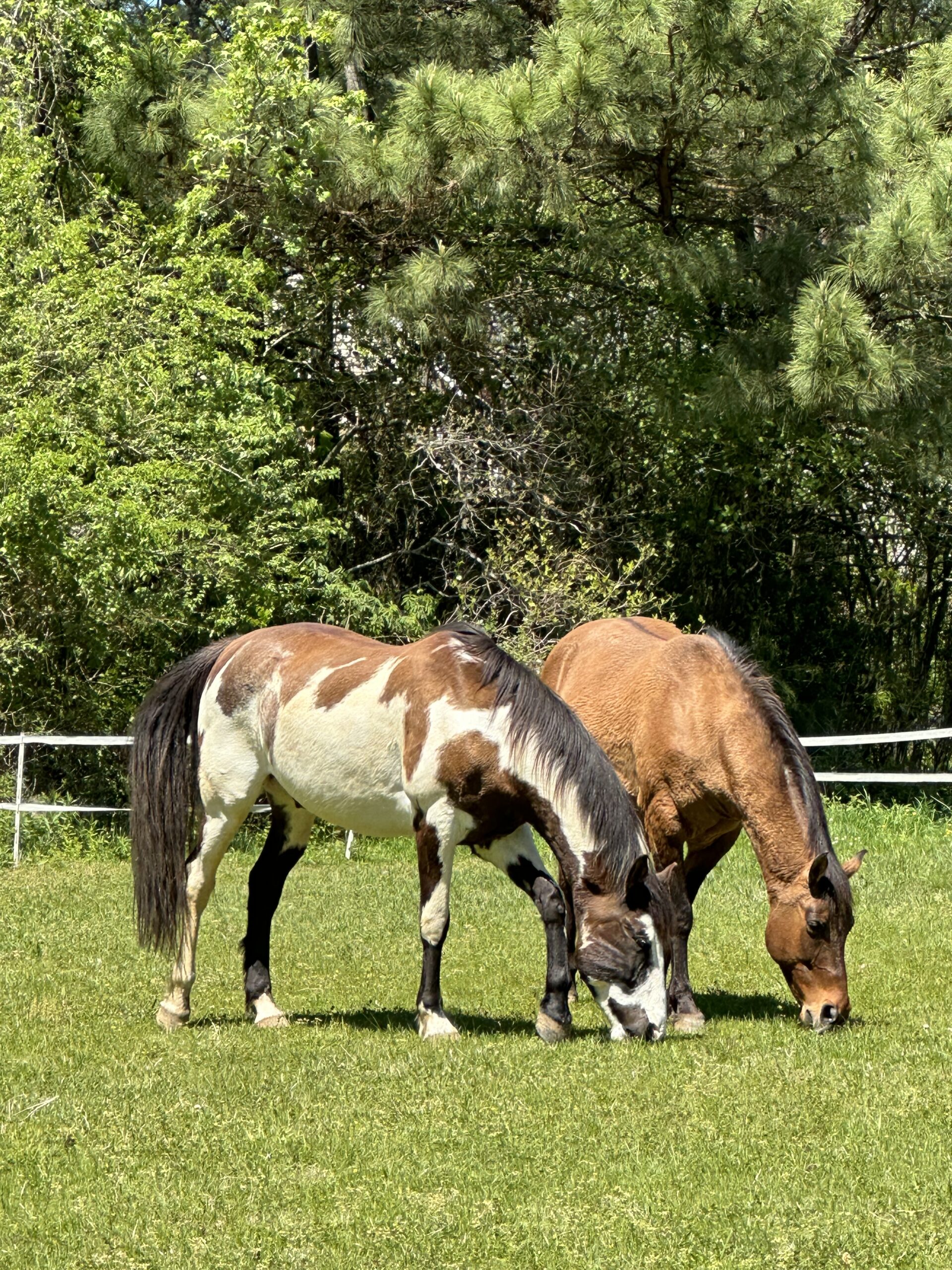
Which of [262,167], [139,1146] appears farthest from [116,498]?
[139,1146]

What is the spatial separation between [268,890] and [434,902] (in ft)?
3.80

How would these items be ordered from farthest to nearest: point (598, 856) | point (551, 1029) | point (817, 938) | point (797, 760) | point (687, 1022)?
1. point (687, 1022)
2. point (797, 760)
3. point (817, 938)
4. point (551, 1029)
5. point (598, 856)

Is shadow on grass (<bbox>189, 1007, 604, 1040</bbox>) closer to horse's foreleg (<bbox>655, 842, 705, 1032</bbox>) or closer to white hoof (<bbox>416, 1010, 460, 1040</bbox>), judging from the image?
white hoof (<bbox>416, 1010, 460, 1040</bbox>)

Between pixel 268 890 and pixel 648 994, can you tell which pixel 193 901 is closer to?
pixel 268 890

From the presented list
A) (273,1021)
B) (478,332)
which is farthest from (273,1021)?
(478,332)

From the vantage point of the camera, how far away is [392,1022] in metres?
7.64

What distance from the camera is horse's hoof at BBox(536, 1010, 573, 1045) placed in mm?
6953

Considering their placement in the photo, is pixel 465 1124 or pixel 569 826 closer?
pixel 465 1124

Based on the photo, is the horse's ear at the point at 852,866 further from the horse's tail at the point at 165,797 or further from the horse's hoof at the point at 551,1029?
the horse's tail at the point at 165,797

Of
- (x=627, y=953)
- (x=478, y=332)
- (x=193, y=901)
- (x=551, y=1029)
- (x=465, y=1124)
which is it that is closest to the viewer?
(x=465, y=1124)

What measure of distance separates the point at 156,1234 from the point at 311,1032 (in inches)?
112

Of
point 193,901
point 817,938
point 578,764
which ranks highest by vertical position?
point 578,764

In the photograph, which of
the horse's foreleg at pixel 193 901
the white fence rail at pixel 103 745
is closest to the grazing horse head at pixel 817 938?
the horse's foreleg at pixel 193 901

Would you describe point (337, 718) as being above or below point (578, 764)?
below
